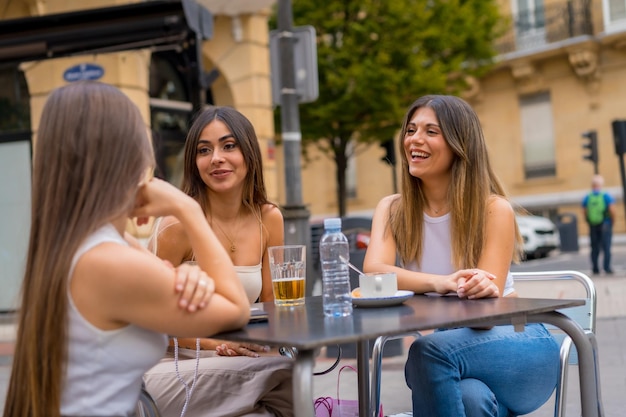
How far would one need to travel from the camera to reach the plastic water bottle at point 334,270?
2541 mm

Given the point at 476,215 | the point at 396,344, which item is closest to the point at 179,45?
the point at 396,344

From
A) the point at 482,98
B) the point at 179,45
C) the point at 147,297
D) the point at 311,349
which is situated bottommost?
the point at 311,349

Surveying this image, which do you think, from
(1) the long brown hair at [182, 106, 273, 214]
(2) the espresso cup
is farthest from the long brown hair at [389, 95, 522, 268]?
(1) the long brown hair at [182, 106, 273, 214]

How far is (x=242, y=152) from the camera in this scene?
11.0 ft

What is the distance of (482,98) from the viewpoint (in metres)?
28.8

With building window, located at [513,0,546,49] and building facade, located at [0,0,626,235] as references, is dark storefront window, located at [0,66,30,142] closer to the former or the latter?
building facade, located at [0,0,626,235]

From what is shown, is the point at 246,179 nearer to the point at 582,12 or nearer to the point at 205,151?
the point at 205,151

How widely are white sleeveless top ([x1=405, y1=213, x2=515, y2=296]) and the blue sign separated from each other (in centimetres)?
801

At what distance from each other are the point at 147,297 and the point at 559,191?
26.4 meters

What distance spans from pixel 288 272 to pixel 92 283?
3.12 feet

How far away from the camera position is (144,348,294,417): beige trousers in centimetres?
249

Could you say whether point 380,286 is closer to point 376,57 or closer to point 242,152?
point 242,152

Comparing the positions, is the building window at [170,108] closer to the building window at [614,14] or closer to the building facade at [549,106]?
the building facade at [549,106]

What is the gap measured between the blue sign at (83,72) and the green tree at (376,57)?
35.9 ft
